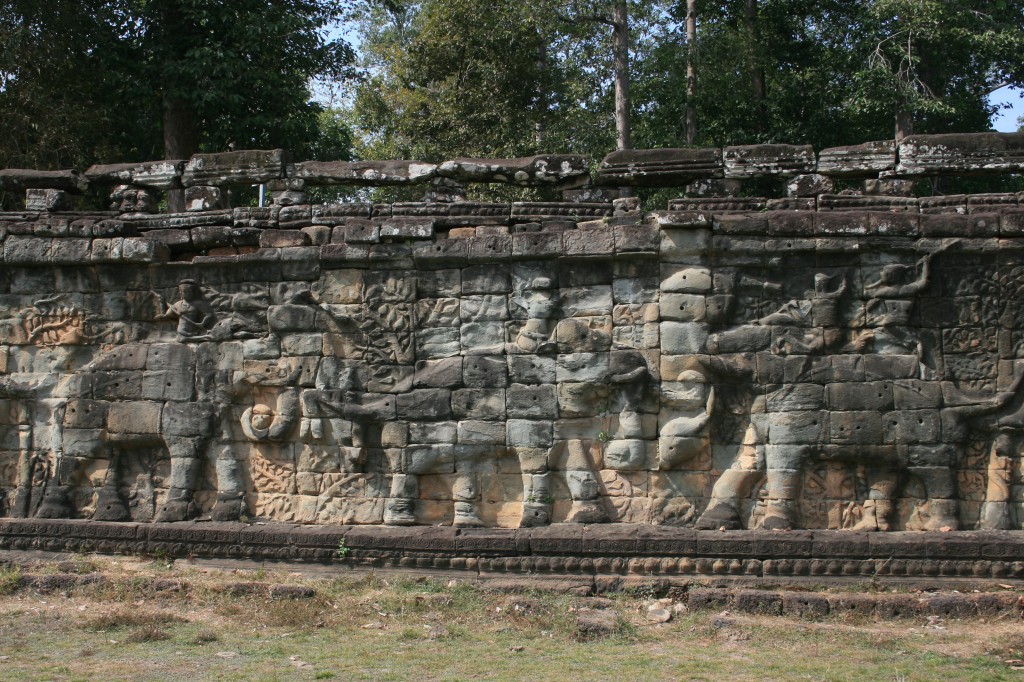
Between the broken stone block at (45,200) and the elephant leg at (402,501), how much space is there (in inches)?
198

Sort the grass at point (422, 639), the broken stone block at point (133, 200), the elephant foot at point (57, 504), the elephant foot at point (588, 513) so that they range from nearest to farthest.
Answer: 1. the grass at point (422, 639)
2. the elephant foot at point (588, 513)
3. the elephant foot at point (57, 504)
4. the broken stone block at point (133, 200)

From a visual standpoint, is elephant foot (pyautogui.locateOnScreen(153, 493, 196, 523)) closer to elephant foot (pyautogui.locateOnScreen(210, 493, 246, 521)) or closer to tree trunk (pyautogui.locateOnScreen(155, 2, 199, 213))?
elephant foot (pyautogui.locateOnScreen(210, 493, 246, 521))

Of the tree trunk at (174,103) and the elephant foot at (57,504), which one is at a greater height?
the tree trunk at (174,103)

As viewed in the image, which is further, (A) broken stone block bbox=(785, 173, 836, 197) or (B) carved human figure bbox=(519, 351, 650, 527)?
(A) broken stone block bbox=(785, 173, 836, 197)

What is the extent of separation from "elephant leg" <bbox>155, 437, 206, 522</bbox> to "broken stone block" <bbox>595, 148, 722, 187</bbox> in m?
5.02

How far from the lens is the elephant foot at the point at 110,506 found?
10.5 metres

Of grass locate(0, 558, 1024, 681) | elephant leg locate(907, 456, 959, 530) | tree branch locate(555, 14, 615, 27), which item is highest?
tree branch locate(555, 14, 615, 27)

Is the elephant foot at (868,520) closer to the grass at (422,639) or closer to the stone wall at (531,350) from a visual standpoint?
the stone wall at (531,350)

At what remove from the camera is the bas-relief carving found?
923cm

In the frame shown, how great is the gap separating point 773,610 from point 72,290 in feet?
25.6

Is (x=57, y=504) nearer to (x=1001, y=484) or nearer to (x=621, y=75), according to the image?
(x=1001, y=484)

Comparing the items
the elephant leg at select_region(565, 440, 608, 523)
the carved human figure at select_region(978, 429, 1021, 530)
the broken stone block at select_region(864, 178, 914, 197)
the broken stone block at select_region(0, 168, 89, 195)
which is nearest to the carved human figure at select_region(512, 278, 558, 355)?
the elephant leg at select_region(565, 440, 608, 523)

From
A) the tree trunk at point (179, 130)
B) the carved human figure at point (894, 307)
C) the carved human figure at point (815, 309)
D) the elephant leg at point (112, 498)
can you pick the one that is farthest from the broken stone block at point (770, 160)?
the tree trunk at point (179, 130)

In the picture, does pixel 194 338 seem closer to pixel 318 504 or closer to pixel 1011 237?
pixel 318 504
